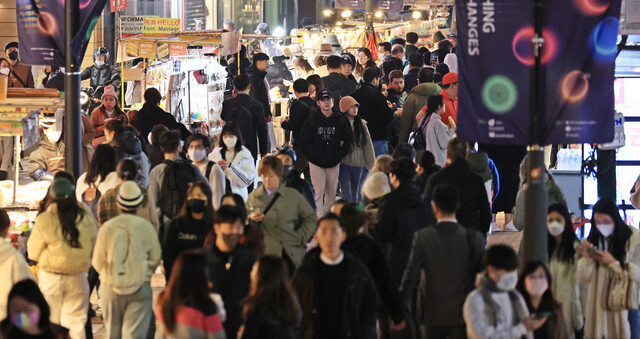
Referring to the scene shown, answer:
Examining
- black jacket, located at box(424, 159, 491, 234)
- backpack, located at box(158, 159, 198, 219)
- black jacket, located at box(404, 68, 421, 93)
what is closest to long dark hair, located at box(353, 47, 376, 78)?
black jacket, located at box(404, 68, 421, 93)

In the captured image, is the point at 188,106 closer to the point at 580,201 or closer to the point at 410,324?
the point at 580,201

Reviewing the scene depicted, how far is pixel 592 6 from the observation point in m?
8.34

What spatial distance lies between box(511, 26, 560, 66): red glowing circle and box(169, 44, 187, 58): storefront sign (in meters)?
14.3

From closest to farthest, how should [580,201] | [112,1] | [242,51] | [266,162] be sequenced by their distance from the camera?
[266,162], [580,201], [242,51], [112,1]

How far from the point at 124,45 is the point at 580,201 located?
9402 millimetres

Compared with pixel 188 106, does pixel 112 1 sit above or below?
above

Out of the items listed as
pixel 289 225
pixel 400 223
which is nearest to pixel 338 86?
pixel 289 225

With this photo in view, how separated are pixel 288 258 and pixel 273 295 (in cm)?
310

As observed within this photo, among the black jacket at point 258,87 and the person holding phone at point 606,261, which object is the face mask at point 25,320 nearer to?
the person holding phone at point 606,261

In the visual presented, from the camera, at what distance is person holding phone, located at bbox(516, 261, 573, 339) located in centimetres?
784

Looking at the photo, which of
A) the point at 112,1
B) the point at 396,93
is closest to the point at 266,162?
the point at 396,93

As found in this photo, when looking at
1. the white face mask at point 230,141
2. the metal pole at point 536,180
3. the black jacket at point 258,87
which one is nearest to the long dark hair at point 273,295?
the metal pole at point 536,180

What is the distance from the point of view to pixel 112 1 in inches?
1101

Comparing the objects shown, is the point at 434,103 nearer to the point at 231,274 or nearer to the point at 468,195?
the point at 468,195
